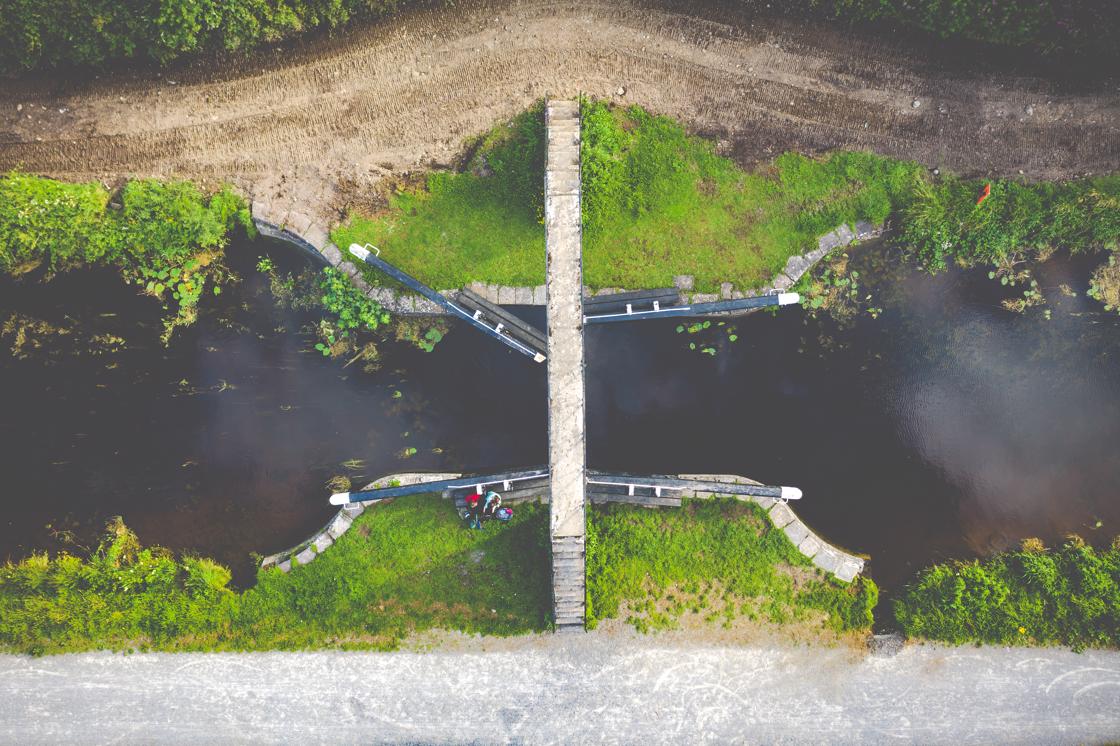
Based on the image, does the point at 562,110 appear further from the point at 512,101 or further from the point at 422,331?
the point at 422,331

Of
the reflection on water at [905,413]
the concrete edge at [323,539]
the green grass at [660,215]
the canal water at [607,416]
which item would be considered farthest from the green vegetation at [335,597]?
the green grass at [660,215]

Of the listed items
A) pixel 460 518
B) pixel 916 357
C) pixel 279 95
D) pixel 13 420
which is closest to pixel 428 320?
pixel 460 518

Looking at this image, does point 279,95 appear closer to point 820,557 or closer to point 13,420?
point 13,420

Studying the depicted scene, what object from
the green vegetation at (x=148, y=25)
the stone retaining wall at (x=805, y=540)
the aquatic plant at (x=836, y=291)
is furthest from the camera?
the aquatic plant at (x=836, y=291)

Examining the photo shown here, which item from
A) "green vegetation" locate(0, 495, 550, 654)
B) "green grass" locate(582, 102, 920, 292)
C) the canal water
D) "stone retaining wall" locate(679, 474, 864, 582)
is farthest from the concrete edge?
"stone retaining wall" locate(679, 474, 864, 582)

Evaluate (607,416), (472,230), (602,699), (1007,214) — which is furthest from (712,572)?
(1007,214)

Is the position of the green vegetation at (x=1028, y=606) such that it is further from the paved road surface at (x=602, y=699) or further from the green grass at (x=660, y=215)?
the green grass at (x=660, y=215)
